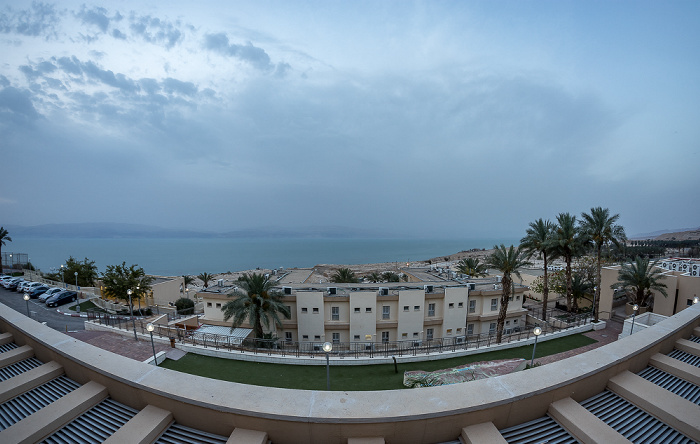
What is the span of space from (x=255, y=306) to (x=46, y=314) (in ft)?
61.9

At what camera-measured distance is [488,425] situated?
3738 mm

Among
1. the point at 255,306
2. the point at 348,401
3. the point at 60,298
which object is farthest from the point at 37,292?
the point at 348,401

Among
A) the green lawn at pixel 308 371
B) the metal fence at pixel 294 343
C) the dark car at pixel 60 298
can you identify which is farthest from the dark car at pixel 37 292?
the green lawn at pixel 308 371

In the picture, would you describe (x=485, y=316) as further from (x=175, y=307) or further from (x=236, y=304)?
(x=175, y=307)

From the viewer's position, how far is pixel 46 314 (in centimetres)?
2386

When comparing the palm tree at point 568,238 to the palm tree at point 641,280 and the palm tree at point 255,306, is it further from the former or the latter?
the palm tree at point 255,306

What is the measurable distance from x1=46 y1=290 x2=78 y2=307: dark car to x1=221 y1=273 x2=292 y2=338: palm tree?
1922 centimetres

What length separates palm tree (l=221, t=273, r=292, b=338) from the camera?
20.1 meters

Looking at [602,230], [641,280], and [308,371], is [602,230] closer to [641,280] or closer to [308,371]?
[641,280]

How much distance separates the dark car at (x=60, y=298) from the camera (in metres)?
26.8

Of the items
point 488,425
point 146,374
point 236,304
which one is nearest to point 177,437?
point 146,374

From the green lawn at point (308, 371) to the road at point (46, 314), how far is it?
39.0 feet

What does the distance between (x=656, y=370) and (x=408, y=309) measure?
1955 cm

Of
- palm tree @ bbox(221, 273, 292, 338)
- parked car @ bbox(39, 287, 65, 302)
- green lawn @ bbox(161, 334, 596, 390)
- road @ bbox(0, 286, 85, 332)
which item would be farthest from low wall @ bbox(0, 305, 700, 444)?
parked car @ bbox(39, 287, 65, 302)
